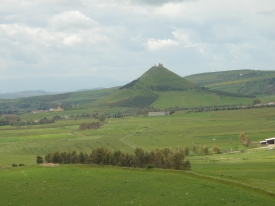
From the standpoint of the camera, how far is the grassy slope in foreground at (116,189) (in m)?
39.0

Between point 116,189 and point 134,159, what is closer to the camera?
point 116,189

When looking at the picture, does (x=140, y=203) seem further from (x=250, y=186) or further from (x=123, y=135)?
(x=123, y=135)

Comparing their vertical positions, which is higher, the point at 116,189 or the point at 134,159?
the point at 134,159

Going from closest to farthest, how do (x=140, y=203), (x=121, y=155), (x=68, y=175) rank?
(x=140, y=203)
(x=68, y=175)
(x=121, y=155)

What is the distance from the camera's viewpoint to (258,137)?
13262cm

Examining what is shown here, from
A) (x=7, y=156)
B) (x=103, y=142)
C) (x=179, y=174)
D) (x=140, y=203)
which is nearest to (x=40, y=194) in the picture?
(x=140, y=203)

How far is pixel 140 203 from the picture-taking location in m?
38.7

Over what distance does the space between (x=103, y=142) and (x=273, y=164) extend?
79.0 metres

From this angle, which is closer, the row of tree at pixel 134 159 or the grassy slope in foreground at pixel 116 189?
the grassy slope in foreground at pixel 116 189

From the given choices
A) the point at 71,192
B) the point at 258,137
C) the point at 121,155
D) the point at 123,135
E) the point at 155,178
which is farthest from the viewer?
the point at 123,135

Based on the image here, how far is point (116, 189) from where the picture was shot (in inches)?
1738

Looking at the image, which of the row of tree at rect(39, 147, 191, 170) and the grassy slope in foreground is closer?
the grassy slope in foreground

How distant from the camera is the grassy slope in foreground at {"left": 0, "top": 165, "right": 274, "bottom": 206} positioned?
39031 millimetres

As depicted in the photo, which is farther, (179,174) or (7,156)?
(7,156)
